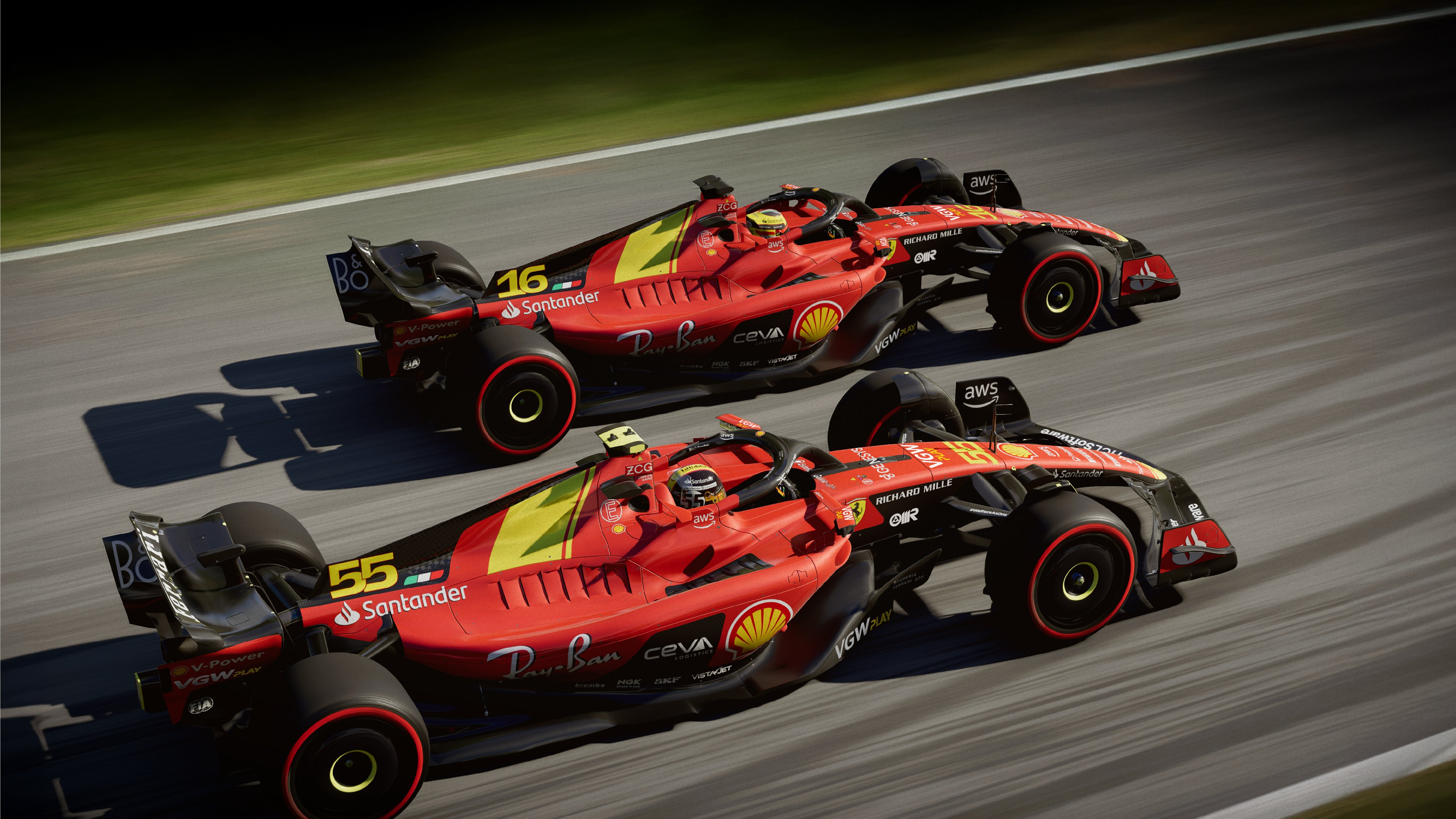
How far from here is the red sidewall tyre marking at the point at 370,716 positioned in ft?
14.1

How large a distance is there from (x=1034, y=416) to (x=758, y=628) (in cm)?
322

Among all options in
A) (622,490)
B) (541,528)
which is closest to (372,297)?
(541,528)

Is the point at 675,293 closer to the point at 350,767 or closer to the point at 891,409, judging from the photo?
the point at 891,409

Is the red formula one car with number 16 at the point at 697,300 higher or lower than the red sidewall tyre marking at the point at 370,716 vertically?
higher

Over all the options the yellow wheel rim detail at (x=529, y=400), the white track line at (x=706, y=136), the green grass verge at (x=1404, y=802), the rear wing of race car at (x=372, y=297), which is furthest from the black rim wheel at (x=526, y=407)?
the white track line at (x=706, y=136)

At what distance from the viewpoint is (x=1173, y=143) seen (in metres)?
12.1

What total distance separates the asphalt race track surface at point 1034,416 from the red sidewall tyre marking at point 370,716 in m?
0.29

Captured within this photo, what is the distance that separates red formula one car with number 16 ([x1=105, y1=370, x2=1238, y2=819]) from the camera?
4.50m

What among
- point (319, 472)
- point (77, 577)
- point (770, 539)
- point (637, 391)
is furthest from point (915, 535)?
point (77, 577)

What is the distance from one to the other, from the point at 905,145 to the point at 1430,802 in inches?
353

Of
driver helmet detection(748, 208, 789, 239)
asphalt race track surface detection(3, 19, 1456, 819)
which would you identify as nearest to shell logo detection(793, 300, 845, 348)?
asphalt race track surface detection(3, 19, 1456, 819)

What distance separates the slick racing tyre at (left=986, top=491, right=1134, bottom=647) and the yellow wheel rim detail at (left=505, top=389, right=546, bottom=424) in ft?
9.75

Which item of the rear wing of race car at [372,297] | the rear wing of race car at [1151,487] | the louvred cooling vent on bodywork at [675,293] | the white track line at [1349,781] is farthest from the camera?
the louvred cooling vent on bodywork at [675,293]

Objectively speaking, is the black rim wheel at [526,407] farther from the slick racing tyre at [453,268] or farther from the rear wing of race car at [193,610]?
A: the rear wing of race car at [193,610]
